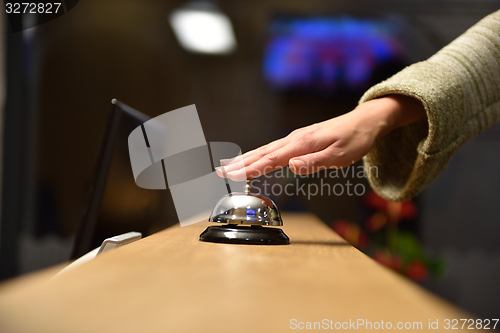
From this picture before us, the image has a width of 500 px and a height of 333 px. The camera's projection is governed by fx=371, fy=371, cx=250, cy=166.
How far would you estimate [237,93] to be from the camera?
7.12 ft

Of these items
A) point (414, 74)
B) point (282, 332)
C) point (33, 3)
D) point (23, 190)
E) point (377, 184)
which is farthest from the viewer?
point (33, 3)

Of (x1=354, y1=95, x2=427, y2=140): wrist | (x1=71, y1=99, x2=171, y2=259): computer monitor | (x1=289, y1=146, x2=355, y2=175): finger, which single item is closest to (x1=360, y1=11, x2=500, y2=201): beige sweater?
(x1=354, y1=95, x2=427, y2=140): wrist

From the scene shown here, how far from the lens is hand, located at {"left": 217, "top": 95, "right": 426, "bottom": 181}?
588 millimetres

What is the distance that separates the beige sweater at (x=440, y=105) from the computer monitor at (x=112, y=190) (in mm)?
470

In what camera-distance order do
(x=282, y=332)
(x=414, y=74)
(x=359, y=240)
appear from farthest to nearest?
(x=359, y=240) → (x=414, y=74) → (x=282, y=332)

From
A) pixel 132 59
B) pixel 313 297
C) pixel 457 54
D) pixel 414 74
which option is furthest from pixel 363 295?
pixel 132 59

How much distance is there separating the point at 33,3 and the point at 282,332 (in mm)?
2817

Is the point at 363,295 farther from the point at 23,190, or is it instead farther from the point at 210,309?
the point at 23,190

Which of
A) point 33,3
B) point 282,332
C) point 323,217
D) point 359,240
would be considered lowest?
point 359,240

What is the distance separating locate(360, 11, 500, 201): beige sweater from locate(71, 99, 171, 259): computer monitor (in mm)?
470

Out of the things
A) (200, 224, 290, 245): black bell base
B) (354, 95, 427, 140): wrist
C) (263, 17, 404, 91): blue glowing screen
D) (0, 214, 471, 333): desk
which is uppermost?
(263, 17, 404, 91): blue glowing screen

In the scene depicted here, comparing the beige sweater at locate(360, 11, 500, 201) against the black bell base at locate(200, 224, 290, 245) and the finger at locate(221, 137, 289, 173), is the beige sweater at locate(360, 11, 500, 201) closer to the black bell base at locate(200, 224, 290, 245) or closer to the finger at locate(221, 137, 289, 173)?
the finger at locate(221, 137, 289, 173)

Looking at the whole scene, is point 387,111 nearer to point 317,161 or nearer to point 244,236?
point 317,161

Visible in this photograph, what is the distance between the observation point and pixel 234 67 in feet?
7.15
